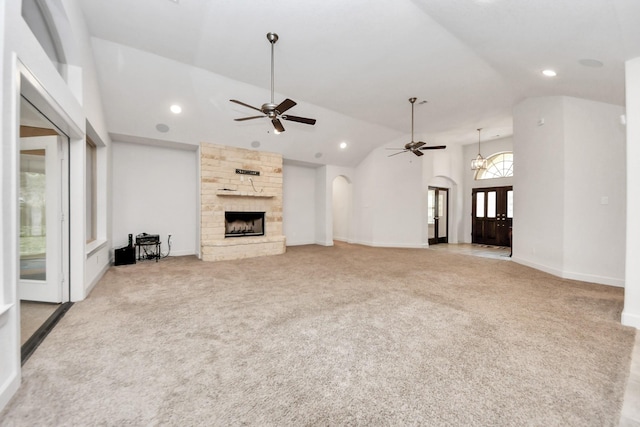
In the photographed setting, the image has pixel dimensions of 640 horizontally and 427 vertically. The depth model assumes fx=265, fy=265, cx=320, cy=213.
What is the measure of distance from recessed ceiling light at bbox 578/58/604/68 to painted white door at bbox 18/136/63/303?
633 cm

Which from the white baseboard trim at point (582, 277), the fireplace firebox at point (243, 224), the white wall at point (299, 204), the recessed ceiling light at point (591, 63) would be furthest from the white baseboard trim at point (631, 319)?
the white wall at point (299, 204)

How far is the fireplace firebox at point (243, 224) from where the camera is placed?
668 cm

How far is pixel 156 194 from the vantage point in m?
6.17

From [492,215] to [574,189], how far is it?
4.51 meters

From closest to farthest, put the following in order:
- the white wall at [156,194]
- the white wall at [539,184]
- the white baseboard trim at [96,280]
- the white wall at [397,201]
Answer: the white baseboard trim at [96,280] < the white wall at [539,184] < the white wall at [156,194] < the white wall at [397,201]

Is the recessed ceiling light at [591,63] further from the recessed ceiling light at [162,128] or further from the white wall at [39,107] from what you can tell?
the recessed ceiling light at [162,128]

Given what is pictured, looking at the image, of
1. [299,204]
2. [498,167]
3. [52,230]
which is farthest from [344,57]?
[498,167]

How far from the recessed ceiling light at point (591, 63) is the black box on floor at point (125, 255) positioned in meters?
7.74

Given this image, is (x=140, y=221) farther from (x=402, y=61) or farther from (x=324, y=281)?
(x=402, y=61)

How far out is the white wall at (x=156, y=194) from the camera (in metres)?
5.81

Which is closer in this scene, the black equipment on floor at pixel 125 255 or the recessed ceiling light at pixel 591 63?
the recessed ceiling light at pixel 591 63

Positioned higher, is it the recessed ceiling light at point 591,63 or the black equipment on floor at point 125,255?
the recessed ceiling light at point 591,63

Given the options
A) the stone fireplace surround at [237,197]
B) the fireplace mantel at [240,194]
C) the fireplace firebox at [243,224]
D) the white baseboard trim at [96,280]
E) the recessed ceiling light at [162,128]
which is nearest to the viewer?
the white baseboard trim at [96,280]

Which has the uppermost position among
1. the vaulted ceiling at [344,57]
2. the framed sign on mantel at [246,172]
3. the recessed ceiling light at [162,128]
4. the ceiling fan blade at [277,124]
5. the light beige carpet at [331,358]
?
the vaulted ceiling at [344,57]
